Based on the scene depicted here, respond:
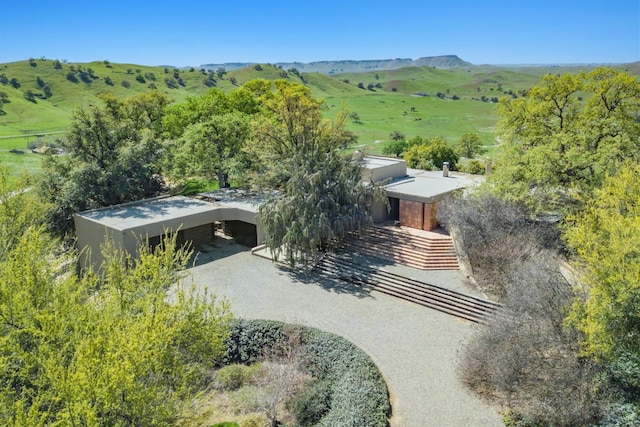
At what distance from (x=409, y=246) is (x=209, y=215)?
1248 cm

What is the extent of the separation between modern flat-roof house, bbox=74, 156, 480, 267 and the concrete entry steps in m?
1.55

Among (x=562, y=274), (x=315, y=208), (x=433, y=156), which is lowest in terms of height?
(x=433, y=156)

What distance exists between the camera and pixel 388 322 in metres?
20.0

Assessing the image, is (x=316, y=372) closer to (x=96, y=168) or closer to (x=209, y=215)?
(x=209, y=215)

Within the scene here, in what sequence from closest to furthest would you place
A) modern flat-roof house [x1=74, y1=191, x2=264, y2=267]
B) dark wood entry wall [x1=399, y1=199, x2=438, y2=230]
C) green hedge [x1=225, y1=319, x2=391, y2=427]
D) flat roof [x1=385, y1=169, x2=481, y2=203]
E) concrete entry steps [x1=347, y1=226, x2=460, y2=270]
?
green hedge [x1=225, y1=319, x2=391, y2=427] < concrete entry steps [x1=347, y1=226, x2=460, y2=270] < modern flat-roof house [x1=74, y1=191, x2=264, y2=267] < dark wood entry wall [x1=399, y1=199, x2=438, y2=230] < flat roof [x1=385, y1=169, x2=481, y2=203]

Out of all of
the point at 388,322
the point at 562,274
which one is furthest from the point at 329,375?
the point at 562,274

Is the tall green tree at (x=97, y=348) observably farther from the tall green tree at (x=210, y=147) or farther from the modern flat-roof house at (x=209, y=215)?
the tall green tree at (x=210, y=147)

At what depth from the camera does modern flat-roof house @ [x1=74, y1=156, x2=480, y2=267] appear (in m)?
26.1

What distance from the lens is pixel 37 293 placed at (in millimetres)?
12078

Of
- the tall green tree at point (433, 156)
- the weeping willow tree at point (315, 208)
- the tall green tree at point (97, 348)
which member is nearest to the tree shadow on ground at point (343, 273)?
the weeping willow tree at point (315, 208)

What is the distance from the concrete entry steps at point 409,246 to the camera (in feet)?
81.6

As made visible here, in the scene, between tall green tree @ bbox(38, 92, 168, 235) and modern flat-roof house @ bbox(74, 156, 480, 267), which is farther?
tall green tree @ bbox(38, 92, 168, 235)

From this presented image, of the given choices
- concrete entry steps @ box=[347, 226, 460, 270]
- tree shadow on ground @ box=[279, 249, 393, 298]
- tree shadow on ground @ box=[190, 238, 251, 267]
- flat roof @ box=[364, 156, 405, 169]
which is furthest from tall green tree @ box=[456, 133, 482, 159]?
tree shadow on ground @ box=[190, 238, 251, 267]

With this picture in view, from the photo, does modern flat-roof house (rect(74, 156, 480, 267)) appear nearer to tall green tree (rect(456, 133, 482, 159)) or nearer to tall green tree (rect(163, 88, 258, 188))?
tall green tree (rect(163, 88, 258, 188))
